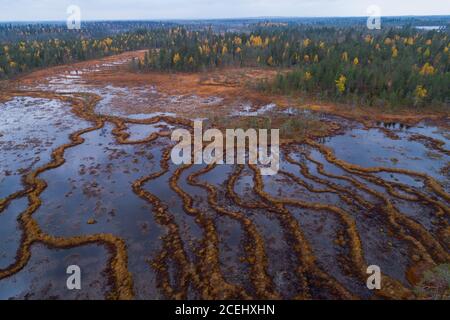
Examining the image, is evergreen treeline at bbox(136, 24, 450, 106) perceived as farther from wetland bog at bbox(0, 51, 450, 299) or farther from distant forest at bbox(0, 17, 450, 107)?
wetland bog at bbox(0, 51, 450, 299)

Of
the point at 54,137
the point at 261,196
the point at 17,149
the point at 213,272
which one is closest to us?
the point at 213,272

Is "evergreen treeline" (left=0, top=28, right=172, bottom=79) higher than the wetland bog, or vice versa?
"evergreen treeline" (left=0, top=28, right=172, bottom=79)

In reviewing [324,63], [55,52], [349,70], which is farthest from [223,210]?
[55,52]

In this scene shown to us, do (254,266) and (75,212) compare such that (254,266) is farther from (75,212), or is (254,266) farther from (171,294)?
(75,212)

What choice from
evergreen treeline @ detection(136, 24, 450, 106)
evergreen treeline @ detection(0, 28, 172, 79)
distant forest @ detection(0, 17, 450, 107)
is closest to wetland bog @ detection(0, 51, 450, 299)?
evergreen treeline @ detection(136, 24, 450, 106)

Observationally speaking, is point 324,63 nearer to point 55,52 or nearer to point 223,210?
point 223,210

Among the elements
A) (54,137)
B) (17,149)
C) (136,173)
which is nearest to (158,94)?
(54,137)

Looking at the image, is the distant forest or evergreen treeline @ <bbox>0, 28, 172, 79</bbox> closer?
the distant forest

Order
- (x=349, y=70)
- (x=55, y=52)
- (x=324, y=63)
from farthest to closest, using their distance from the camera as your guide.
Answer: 1. (x=55, y=52)
2. (x=324, y=63)
3. (x=349, y=70)

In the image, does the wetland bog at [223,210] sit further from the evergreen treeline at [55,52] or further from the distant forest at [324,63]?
the evergreen treeline at [55,52]

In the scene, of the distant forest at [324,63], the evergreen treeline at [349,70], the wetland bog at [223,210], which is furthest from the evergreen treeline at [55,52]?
the wetland bog at [223,210]
